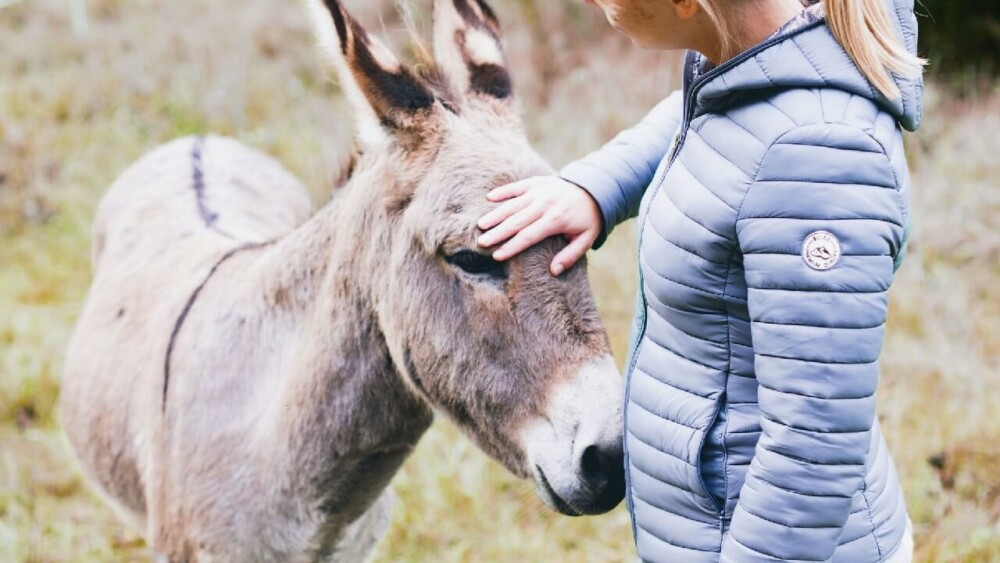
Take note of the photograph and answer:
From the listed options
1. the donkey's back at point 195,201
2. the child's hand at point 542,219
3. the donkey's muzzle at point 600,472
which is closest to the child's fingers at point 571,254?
the child's hand at point 542,219

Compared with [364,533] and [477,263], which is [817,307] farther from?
[364,533]

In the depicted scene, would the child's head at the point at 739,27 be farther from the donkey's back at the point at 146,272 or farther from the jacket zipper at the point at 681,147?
the donkey's back at the point at 146,272

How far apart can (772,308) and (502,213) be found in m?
0.60

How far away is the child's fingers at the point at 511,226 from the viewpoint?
5.46 feet

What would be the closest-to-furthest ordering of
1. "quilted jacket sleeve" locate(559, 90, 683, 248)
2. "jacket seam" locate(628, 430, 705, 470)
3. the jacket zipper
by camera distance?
the jacket zipper
"jacket seam" locate(628, 430, 705, 470)
"quilted jacket sleeve" locate(559, 90, 683, 248)

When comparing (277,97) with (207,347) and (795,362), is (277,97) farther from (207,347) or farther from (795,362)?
(795,362)

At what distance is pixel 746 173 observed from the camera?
4.24ft

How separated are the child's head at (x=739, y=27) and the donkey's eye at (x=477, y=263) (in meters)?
0.48

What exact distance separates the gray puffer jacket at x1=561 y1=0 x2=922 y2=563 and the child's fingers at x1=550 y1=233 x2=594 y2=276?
200 mm

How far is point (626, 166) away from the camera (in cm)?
190

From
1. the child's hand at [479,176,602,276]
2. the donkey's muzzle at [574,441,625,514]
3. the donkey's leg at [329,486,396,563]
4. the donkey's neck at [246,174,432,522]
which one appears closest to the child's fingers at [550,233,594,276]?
the child's hand at [479,176,602,276]

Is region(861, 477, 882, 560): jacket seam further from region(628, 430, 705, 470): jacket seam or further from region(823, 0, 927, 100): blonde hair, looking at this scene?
region(823, 0, 927, 100): blonde hair

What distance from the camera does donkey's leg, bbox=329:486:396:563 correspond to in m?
2.30

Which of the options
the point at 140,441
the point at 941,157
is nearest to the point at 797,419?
the point at 140,441
